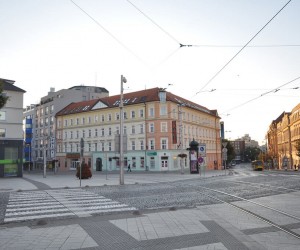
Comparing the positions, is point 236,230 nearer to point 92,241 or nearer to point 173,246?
point 173,246

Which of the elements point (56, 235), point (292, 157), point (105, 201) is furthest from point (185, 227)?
point (292, 157)

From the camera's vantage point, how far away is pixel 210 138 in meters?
78.8

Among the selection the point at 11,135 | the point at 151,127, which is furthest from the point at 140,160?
the point at 11,135

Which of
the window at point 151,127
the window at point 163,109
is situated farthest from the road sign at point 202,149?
the window at point 151,127

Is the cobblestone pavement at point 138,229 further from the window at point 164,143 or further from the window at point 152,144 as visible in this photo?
the window at point 152,144

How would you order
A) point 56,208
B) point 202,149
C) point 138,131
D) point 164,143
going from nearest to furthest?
point 56,208
point 202,149
point 164,143
point 138,131

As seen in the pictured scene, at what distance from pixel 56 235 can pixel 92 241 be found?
1.18 metres

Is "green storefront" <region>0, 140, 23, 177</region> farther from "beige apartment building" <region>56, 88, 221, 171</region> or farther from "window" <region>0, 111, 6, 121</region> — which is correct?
"beige apartment building" <region>56, 88, 221, 171</region>

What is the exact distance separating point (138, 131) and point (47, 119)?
33130 millimetres

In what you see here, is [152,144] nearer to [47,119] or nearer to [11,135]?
[11,135]

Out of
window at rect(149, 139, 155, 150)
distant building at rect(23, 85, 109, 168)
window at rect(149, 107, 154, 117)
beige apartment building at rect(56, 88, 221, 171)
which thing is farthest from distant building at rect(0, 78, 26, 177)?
distant building at rect(23, 85, 109, 168)

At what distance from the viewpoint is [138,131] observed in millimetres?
61562

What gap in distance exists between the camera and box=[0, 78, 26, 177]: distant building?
39812 mm

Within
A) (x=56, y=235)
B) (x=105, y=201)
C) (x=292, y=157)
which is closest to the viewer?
(x=56, y=235)
